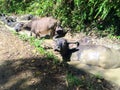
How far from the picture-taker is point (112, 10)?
8.05 m

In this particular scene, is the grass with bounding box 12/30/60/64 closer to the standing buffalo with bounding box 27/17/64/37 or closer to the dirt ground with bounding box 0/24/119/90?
the dirt ground with bounding box 0/24/119/90

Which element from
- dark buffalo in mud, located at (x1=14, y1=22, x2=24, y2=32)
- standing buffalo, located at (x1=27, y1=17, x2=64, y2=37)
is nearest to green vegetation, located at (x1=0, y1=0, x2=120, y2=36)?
standing buffalo, located at (x1=27, y1=17, x2=64, y2=37)

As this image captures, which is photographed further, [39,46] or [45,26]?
[45,26]

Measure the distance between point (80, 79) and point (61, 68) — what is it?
1.64 ft

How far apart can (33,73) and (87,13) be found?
3.39m

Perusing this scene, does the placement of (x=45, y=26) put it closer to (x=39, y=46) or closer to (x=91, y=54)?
(x=39, y=46)

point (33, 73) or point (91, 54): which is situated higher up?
point (33, 73)

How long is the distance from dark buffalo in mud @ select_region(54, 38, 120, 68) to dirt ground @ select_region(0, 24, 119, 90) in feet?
2.48

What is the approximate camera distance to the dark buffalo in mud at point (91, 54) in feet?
21.8

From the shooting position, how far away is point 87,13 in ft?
27.6

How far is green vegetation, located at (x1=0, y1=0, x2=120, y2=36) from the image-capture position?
7.80 metres

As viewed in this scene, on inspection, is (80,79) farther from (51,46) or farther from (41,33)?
(41,33)

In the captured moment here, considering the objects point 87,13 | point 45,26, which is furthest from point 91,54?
point 87,13

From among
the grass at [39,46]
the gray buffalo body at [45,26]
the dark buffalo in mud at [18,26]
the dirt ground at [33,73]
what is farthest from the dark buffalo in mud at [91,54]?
the dark buffalo in mud at [18,26]
